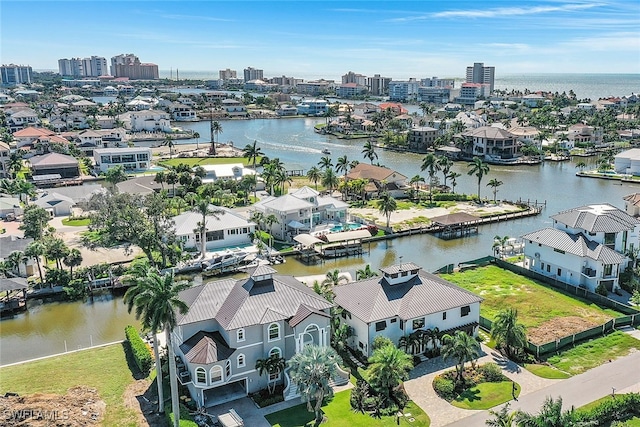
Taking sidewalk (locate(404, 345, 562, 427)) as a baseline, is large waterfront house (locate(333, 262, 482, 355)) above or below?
above

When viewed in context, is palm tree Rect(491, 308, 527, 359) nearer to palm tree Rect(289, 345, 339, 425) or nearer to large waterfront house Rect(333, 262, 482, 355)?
large waterfront house Rect(333, 262, 482, 355)

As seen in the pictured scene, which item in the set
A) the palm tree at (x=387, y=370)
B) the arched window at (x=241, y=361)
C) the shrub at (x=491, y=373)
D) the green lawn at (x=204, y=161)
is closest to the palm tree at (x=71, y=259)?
the arched window at (x=241, y=361)

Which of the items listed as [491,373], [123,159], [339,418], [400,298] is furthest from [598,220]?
[123,159]

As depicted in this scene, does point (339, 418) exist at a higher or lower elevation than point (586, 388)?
lower

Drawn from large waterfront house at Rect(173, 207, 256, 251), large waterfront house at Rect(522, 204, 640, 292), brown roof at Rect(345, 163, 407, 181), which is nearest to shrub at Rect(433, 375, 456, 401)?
large waterfront house at Rect(522, 204, 640, 292)

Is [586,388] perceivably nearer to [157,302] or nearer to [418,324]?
[418,324]

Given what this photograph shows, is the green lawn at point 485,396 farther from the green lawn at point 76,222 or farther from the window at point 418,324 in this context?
the green lawn at point 76,222
